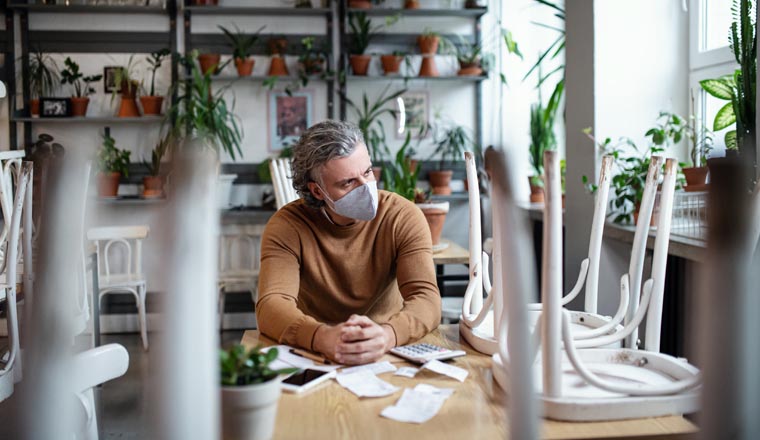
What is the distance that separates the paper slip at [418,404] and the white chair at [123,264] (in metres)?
Result: 3.28

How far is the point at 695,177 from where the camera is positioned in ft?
9.52

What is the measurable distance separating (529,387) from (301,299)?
151cm

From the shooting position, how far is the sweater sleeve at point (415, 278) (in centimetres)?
171

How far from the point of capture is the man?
197cm

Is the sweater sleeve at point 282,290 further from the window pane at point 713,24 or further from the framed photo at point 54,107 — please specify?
the framed photo at point 54,107

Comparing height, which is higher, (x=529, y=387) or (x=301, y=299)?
(x=529, y=387)

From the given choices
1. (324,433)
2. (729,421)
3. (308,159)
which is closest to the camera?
(729,421)

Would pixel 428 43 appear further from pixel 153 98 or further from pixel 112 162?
pixel 112 162

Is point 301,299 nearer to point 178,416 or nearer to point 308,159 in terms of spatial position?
point 308,159

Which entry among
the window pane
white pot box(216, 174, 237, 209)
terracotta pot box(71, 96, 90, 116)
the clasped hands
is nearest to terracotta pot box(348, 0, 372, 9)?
white pot box(216, 174, 237, 209)

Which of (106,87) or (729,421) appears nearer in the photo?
(729,421)

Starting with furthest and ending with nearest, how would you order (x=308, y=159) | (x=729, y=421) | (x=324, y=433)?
(x=308, y=159), (x=324, y=433), (x=729, y=421)

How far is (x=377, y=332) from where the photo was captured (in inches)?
59.2

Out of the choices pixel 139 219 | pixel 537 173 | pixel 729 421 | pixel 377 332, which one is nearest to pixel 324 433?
pixel 377 332
